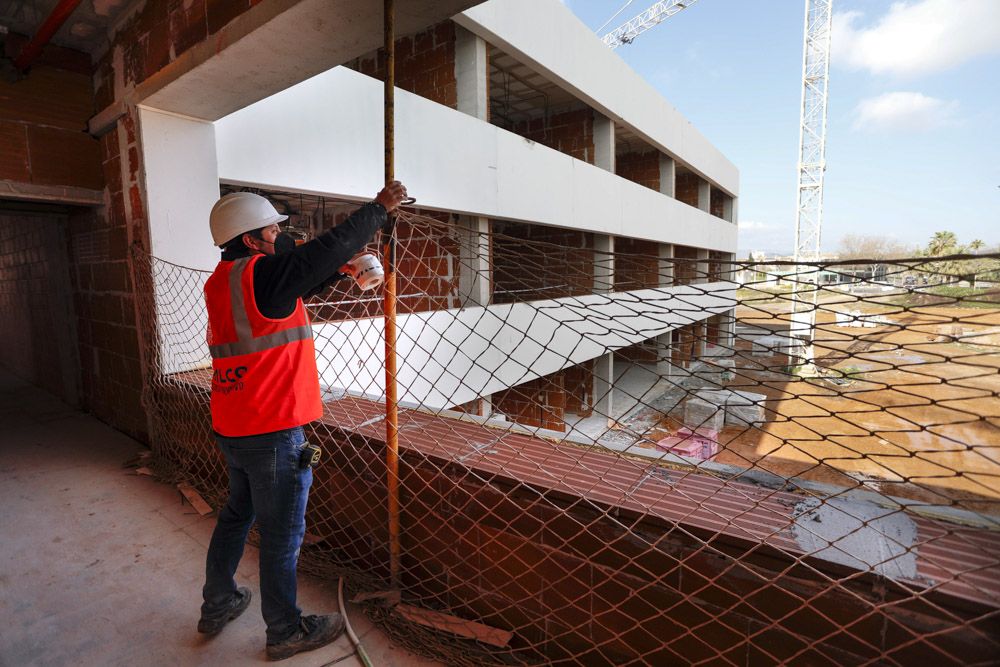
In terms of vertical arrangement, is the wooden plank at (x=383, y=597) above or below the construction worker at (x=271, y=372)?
below

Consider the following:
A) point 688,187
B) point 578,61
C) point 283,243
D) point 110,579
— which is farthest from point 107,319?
point 688,187

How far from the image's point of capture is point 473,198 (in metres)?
6.02

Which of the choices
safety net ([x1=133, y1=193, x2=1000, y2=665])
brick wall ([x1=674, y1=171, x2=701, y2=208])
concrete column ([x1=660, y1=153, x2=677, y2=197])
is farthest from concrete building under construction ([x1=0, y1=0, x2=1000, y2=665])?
brick wall ([x1=674, y1=171, x2=701, y2=208])

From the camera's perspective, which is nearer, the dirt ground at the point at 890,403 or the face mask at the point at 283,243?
the dirt ground at the point at 890,403

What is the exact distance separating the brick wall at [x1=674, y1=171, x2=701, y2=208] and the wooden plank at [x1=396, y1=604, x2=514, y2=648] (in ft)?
49.8

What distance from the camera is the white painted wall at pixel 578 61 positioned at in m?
6.02

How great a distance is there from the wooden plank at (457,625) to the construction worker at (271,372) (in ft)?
0.82

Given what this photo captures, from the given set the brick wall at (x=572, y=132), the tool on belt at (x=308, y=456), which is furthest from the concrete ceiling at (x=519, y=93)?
the tool on belt at (x=308, y=456)

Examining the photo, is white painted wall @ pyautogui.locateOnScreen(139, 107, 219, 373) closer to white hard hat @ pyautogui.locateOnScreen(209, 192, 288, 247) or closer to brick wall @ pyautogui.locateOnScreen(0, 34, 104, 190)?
brick wall @ pyautogui.locateOnScreen(0, 34, 104, 190)

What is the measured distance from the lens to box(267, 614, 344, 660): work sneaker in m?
1.59

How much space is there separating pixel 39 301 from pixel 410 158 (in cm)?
347

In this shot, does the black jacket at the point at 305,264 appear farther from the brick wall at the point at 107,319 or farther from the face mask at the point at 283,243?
the brick wall at the point at 107,319

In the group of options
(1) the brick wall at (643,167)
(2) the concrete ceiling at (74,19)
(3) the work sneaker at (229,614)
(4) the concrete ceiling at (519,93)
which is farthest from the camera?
(1) the brick wall at (643,167)

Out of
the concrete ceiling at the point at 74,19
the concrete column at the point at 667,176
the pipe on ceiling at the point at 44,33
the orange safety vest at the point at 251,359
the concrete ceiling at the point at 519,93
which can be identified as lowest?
the orange safety vest at the point at 251,359
